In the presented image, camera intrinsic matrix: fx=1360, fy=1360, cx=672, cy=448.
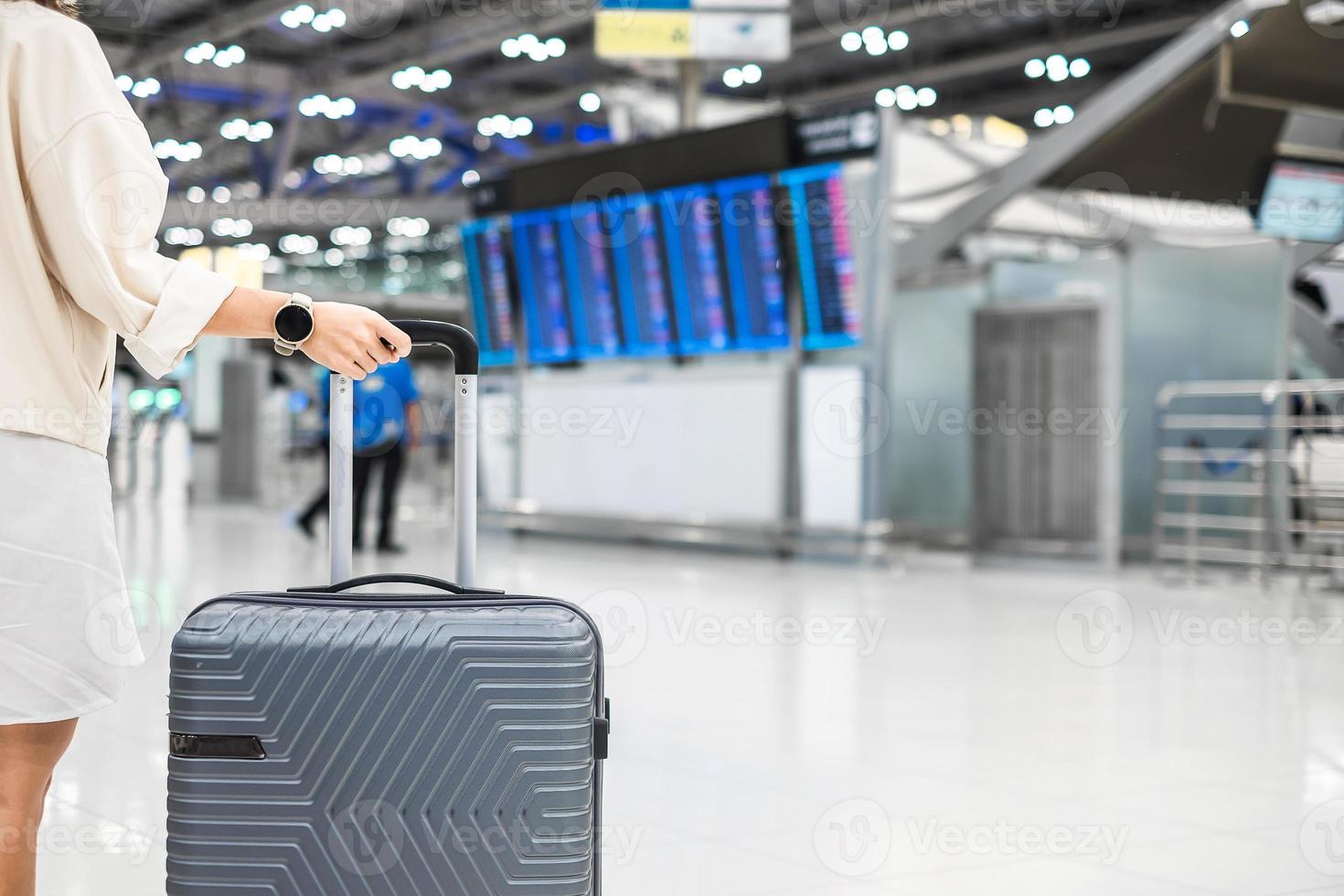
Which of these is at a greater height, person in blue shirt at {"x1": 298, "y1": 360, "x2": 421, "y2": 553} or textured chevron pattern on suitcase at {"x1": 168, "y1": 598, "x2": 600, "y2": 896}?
person in blue shirt at {"x1": 298, "y1": 360, "x2": 421, "y2": 553}

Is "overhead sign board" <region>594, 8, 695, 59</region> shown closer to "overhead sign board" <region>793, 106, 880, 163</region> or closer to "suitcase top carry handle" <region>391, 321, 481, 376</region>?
"overhead sign board" <region>793, 106, 880, 163</region>

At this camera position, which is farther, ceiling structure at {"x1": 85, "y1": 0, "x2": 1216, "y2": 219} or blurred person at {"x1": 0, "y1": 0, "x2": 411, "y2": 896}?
ceiling structure at {"x1": 85, "y1": 0, "x2": 1216, "y2": 219}

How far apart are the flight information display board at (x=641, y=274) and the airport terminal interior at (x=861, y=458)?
31 mm

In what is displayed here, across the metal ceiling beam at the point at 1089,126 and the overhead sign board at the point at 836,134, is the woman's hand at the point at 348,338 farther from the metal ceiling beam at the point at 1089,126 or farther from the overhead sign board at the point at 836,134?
the overhead sign board at the point at 836,134

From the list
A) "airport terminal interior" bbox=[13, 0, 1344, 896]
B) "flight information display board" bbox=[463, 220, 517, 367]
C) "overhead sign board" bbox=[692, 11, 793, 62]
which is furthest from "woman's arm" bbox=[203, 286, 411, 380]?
"flight information display board" bbox=[463, 220, 517, 367]

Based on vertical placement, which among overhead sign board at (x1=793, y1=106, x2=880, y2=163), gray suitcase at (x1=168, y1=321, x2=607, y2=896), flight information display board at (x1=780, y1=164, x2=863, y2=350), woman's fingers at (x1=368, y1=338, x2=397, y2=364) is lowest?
gray suitcase at (x1=168, y1=321, x2=607, y2=896)

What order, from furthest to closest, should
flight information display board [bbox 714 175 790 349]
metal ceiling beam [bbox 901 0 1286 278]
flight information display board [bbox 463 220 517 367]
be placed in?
flight information display board [bbox 463 220 517 367], flight information display board [bbox 714 175 790 349], metal ceiling beam [bbox 901 0 1286 278]

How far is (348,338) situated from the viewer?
143 cm

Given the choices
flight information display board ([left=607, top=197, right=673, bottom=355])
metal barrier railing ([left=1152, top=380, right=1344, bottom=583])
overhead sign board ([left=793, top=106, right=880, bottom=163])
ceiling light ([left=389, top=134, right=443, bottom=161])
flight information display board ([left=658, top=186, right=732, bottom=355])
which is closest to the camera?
metal barrier railing ([left=1152, top=380, right=1344, bottom=583])

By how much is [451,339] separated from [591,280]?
880 centimetres

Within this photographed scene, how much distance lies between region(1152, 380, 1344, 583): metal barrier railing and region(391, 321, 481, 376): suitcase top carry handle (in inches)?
265

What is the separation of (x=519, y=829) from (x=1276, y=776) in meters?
2.48

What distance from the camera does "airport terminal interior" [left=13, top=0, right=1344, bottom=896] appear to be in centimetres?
291

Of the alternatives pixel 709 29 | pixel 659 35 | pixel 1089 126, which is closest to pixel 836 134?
pixel 709 29
